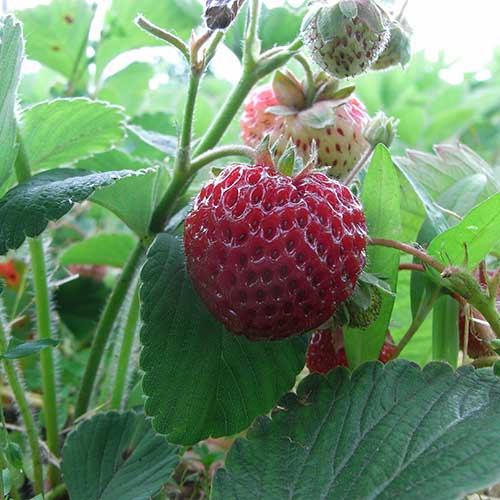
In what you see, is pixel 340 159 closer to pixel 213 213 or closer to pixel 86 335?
pixel 213 213

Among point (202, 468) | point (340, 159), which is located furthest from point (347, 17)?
point (202, 468)

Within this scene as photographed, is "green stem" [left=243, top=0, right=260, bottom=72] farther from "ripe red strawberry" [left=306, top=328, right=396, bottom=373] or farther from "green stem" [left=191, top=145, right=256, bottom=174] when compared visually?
"ripe red strawberry" [left=306, top=328, right=396, bottom=373]

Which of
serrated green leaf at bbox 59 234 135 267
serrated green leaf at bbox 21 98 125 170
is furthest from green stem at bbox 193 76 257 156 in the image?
serrated green leaf at bbox 59 234 135 267

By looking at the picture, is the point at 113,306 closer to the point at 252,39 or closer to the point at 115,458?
the point at 115,458

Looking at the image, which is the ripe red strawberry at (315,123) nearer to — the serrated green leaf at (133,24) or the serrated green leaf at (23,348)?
the serrated green leaf at (23,348)

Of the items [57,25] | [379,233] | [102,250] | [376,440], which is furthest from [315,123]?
[57,25]

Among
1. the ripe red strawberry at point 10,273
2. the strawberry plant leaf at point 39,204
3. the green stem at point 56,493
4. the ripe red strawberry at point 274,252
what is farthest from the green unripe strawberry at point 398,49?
the ripe red strawberry at point 10,273
